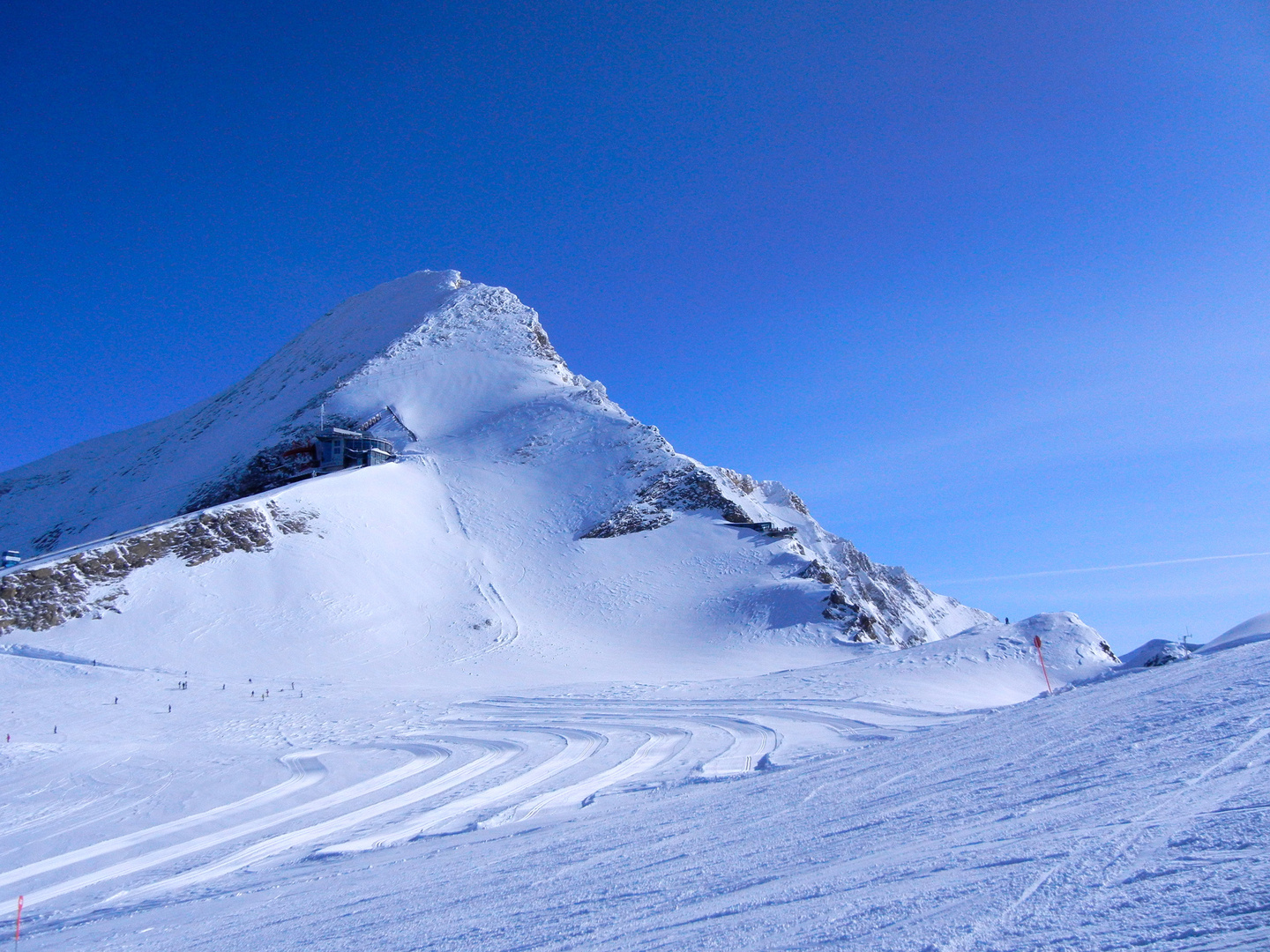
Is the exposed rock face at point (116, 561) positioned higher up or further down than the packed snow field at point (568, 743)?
higher up

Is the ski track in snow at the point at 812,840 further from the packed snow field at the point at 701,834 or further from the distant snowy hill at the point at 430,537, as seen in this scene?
the distant snowy hill at the point at 430,537

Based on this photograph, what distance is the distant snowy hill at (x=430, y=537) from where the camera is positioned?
3597 cm

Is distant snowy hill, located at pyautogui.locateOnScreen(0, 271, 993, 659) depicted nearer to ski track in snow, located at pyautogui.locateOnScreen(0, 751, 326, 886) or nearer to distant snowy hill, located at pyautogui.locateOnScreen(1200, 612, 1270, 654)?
ski track in snow, located at pyautogui.locateOnScreen(0, 751, 326, 886)

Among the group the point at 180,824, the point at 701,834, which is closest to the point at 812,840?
the point at 701,834

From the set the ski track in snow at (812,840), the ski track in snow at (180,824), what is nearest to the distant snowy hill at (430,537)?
the ski track in snow at (180,824)

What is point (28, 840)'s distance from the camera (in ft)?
36.9

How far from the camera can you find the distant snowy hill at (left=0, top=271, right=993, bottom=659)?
118 feet

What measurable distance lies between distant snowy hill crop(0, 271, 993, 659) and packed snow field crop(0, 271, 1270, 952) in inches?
11.0

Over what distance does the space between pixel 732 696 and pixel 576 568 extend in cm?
2821

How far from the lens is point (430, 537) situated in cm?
5025

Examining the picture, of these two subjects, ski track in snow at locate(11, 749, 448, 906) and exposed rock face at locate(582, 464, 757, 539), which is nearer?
ski track in snow at locate(11, 749, 448, 906)

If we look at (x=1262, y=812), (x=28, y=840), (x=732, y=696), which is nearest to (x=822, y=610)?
(x=732, y=696)

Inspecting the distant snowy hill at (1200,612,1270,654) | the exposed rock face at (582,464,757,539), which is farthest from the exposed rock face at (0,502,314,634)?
the distant snowy hill at (1200,612,1270,654)

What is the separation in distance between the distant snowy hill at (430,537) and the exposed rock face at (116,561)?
0.12m
